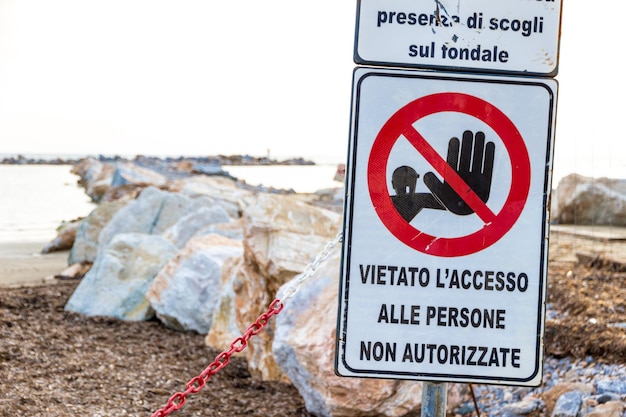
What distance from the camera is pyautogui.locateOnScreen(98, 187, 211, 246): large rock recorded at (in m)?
10.3

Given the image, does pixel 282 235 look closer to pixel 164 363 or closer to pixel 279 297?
pixel 279 297

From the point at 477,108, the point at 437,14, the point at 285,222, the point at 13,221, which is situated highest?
the point at 437,14

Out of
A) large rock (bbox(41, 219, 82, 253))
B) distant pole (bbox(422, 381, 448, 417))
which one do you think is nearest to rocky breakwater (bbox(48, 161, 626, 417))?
distant pole (bbox(422, 381, 448, 417))

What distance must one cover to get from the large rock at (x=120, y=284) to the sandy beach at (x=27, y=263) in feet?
9.03

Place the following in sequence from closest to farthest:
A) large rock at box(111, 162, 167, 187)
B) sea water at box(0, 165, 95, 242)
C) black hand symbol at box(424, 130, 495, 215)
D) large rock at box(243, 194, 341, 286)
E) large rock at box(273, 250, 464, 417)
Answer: black hand symbol at box(424, 130, 495, 215)
large rock at box(273, 250, 464, 417)
large rock at box(243, 194, 341, 286)
sea water at box(0, 165, 95, 242)
large rock at box(111, 162, 167, 187)

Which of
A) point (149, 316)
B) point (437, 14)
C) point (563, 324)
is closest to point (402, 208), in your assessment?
point (437, 14)

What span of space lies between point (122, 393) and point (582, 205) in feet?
37.9

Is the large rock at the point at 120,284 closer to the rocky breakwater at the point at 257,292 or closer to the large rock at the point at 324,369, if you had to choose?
the rocky breakwater at the point at 257,292

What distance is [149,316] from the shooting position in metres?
6.91

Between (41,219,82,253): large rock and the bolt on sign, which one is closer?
the bolt on sign

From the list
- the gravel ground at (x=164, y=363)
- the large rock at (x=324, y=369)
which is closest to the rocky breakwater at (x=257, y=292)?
the large rock at (x=324, y=369)

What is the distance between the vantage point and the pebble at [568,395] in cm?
375

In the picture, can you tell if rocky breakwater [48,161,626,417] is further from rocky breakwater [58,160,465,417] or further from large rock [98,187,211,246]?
large rock [98,187,211,246]

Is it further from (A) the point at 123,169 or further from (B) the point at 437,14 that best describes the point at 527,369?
(A) the point at 123,169
